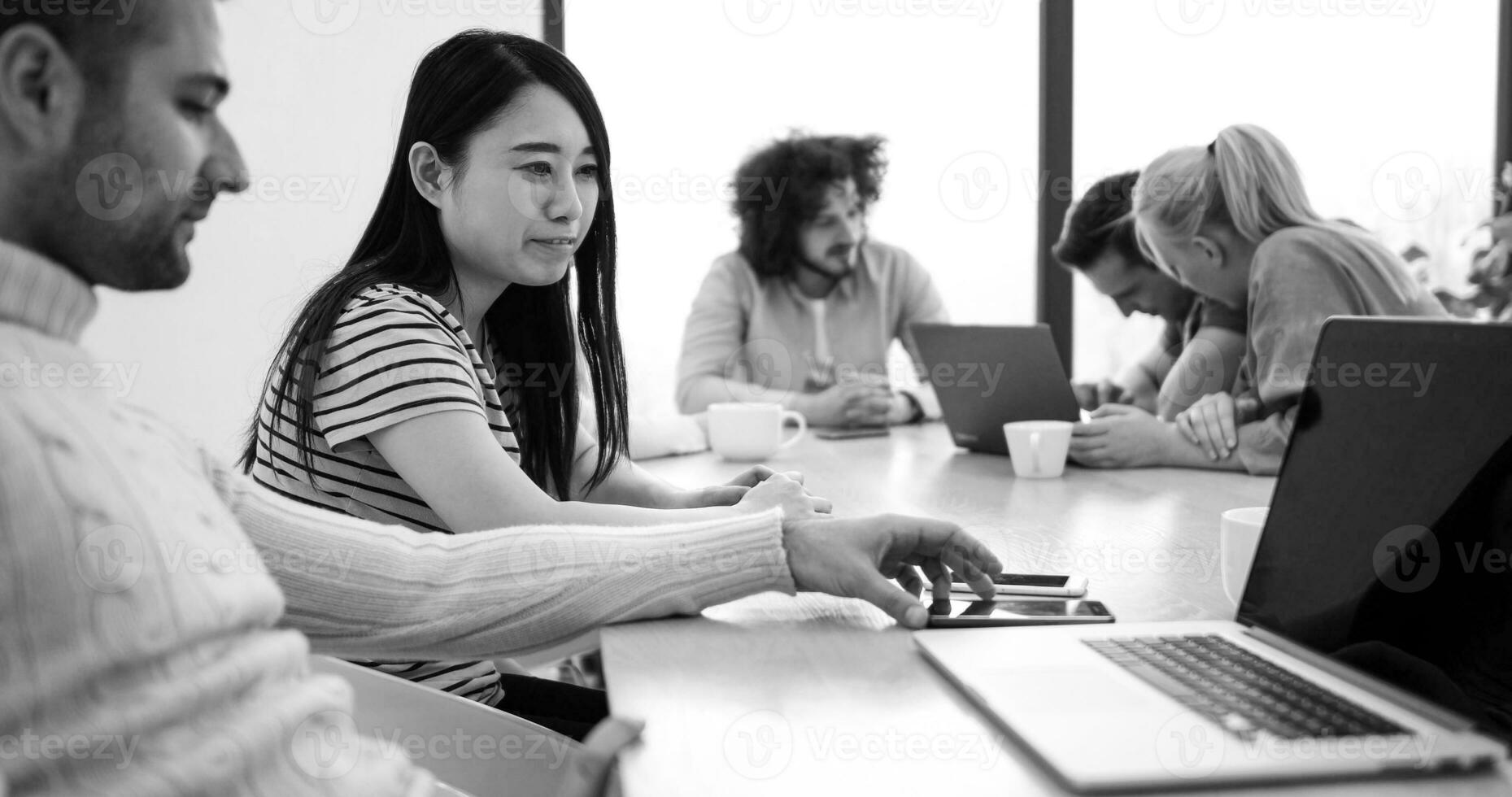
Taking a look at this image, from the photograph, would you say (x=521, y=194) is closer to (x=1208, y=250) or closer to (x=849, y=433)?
(x=849, y=433)

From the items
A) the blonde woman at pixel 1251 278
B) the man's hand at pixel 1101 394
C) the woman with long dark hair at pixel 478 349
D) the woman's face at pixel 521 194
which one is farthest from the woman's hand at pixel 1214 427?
the woman's face at pixel 521 194

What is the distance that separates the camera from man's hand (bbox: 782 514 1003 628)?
0.92m

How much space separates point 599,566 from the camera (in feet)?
3.00

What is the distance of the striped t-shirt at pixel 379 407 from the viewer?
1110mm

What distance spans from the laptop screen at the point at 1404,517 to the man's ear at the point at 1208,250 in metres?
1.34

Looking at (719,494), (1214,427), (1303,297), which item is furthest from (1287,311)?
(719,494)

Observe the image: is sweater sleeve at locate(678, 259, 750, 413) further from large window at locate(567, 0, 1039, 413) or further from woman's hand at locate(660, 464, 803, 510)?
woman's hand at locate(660, 464, 803, 510)

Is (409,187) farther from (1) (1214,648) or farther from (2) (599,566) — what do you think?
(1) (1214,648)

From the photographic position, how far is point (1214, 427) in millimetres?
1737

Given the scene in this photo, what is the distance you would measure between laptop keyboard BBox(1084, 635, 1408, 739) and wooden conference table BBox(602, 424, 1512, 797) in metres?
0.05

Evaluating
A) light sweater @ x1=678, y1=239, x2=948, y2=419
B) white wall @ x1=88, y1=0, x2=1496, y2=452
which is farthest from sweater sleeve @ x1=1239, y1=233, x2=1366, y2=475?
white wall @ x1=88, y1=0, x2=1496, y2=452

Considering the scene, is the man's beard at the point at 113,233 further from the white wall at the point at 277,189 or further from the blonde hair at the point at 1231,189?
the white wall at the point at 277,189

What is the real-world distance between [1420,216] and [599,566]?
366cm

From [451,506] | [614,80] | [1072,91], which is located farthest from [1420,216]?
[451,506]
